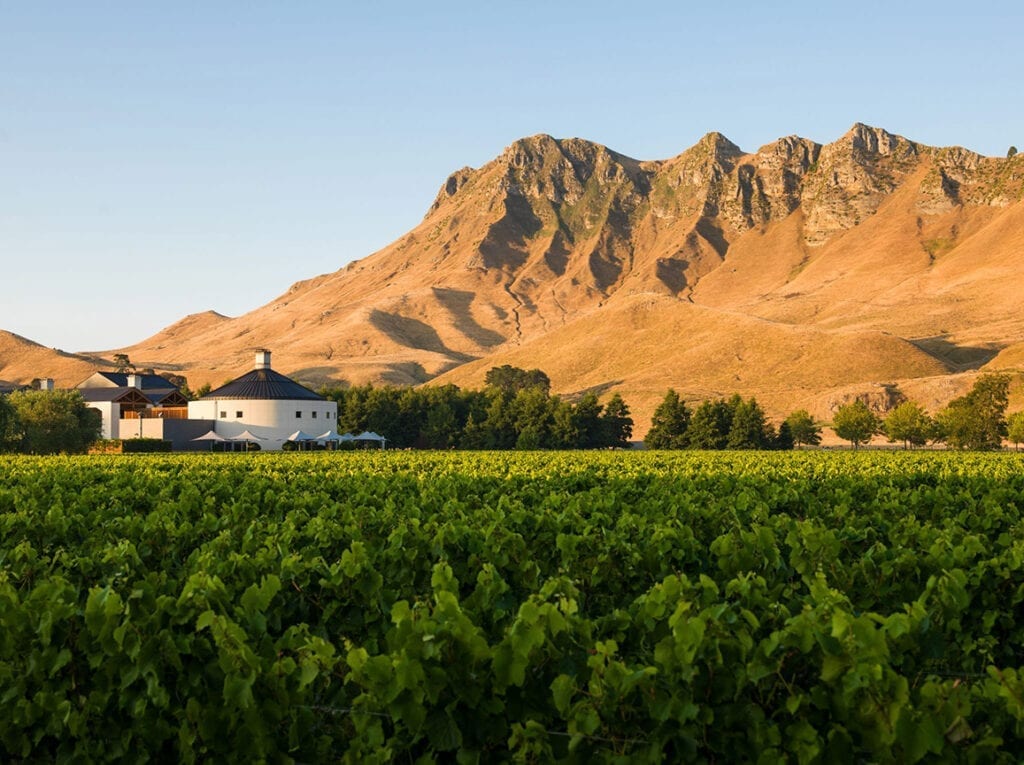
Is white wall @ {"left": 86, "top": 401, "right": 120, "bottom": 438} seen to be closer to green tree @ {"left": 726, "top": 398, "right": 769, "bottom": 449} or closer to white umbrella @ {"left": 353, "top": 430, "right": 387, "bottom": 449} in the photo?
white umbrella @ {"left": 353, "top": 430, "right": 387, "bottom": 449}

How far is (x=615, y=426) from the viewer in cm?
11219

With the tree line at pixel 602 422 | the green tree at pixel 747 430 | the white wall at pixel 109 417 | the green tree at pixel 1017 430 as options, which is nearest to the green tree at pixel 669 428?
the tree line at pixel 602 422

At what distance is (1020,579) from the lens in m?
11.2

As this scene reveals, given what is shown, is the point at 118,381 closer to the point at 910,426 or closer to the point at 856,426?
the point at 856,426

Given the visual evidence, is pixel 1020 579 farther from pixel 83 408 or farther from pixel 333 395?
pixel 333 395

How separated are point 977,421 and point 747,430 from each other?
26568 millimetres

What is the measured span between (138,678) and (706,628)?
4.66m

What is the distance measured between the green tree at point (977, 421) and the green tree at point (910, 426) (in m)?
2.28

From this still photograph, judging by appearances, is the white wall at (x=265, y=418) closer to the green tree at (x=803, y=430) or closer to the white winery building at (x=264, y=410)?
the white winery building at (x=264, y=410)

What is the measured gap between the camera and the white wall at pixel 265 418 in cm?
10200

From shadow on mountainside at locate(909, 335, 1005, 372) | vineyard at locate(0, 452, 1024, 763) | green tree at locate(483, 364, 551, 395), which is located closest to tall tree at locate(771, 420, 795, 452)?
shadow on mountainside at locate(909, 335, 1005, 372)

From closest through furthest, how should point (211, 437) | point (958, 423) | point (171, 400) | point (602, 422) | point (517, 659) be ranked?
point (517, 659) < point (211, 437) < point (958, 423) < point (602, 422) < point (171, 400)

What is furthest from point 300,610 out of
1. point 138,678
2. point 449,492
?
point 449,492

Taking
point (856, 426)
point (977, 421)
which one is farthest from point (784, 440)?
point (977, 421)
